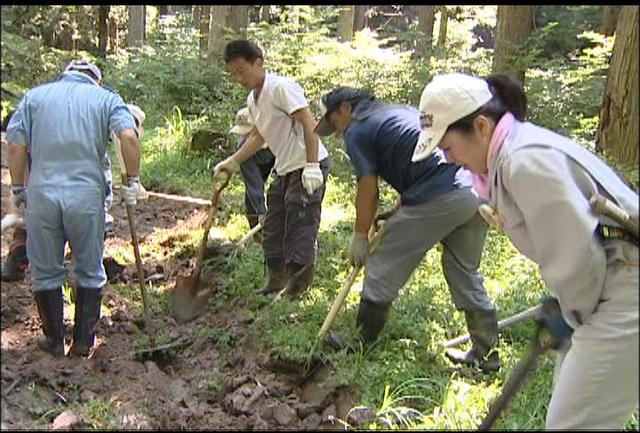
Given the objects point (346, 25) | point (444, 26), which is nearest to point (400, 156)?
point (444, 26)

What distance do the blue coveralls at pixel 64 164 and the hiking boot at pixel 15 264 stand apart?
17 cm

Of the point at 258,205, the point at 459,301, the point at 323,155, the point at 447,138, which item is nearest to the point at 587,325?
the point at 447,138

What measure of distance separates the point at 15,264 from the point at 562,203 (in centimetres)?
193

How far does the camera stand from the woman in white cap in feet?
6.37

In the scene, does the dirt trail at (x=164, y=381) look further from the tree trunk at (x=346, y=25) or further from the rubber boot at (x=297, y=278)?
the tree trunk at (x=346, y=25)

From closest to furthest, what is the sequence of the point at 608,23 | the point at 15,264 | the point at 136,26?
the point at 15,264 < the point at 608,23 < the point at 136,26

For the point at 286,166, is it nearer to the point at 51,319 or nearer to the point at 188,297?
the point at 188,297

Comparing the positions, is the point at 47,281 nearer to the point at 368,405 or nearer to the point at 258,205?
the point at 368,405

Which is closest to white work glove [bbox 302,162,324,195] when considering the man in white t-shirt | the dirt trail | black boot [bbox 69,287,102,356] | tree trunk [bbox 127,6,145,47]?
the man in white t-shirt

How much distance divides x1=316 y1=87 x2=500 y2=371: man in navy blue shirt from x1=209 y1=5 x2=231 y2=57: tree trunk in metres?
6.30

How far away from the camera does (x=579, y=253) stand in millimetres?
1959

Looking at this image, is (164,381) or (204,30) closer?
(164,381)

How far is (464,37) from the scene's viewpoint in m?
11.7

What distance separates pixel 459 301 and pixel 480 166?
1.76m
